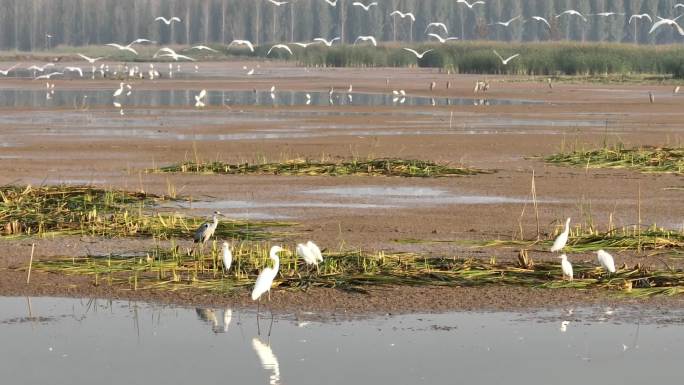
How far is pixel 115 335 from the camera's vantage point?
39.4 ft

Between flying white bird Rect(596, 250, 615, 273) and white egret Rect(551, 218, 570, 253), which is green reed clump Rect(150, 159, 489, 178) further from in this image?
flying white bird Rect(596, 250, 615, 273)

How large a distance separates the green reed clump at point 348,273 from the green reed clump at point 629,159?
11.9 m

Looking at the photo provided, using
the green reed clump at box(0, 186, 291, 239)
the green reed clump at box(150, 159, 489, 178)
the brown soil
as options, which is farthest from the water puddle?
the green reed clump at box(0, 186, 291, 239)

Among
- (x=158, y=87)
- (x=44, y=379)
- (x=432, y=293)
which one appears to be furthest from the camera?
(x=158, y=87)

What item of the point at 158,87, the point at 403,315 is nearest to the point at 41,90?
the point at 158,87

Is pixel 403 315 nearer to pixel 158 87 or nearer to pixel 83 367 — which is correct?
pixel 83 367

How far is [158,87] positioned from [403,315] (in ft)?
204

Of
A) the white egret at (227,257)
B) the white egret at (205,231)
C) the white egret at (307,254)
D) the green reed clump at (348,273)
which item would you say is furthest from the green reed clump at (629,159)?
Answer: the white egret at (227,257)

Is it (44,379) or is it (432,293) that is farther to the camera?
(432,293)

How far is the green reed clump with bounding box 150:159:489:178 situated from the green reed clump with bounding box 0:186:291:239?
5726 mm

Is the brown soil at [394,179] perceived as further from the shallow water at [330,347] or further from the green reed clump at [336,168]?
the shallow water at [330,347]

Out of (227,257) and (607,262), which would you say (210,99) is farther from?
(607,262)

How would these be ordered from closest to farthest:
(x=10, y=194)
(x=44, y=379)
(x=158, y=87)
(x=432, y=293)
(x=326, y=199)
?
(x=44, y=379) < (x=432, y=293) < (x=10, y=194) < (x=326, y=199) < (x=158, y=87)

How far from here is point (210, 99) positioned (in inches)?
2367
